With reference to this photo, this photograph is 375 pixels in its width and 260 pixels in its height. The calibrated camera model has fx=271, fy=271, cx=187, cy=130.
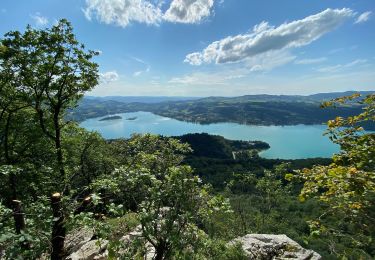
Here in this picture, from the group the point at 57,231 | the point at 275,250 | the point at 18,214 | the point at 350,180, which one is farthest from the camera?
the point at 275,250

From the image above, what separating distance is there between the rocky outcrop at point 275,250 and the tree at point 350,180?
451cm

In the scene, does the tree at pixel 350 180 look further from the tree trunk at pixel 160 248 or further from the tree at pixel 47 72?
the tree at pixel 47 72

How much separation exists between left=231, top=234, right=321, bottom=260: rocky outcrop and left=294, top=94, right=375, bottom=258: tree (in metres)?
4.51

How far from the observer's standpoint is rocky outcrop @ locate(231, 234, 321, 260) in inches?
405

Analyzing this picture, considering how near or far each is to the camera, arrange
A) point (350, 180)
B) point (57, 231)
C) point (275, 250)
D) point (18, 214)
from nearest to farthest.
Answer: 1. point (18, 214)
2. point (350, 180)
3. point (57, 231)
4. point (275, 250)

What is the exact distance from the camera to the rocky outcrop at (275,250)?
10.3 metres

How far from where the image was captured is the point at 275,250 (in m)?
10.7

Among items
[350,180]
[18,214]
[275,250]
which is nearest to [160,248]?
[18,214]

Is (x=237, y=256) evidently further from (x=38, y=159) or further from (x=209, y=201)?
(x=38, y=159)

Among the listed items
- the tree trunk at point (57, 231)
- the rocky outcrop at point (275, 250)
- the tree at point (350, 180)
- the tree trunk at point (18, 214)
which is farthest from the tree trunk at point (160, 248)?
the rocky outcrop at point (275, 250)

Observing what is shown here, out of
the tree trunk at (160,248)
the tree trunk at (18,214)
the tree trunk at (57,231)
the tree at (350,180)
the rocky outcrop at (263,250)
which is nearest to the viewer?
the tree trunk at (18,214)

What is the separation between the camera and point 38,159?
50.6 feet

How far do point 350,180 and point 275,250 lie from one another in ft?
22.2

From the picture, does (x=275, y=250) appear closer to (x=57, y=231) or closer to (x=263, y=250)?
(x=263, y=250)
